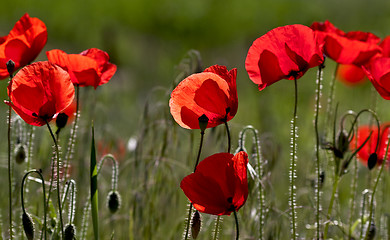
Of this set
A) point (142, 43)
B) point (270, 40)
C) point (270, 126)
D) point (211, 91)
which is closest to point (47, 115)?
point (211, 91)

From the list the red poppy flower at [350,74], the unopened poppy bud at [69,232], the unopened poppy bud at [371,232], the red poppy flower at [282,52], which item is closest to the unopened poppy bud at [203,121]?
the red poppy flower at [282,52]

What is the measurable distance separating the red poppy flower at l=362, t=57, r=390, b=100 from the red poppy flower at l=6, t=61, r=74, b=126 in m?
0.75

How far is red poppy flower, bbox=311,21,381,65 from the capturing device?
179 cm

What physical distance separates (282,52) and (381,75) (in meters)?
0.30

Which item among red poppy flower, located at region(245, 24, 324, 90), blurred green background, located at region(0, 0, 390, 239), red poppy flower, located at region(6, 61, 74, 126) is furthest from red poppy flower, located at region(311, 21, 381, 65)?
blurred green background, located at region(0, 0, 390, 239)

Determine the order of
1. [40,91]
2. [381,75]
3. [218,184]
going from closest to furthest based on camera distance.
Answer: [218,184] → [40,91] → [381,75]

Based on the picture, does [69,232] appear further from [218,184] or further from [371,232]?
[371,232]

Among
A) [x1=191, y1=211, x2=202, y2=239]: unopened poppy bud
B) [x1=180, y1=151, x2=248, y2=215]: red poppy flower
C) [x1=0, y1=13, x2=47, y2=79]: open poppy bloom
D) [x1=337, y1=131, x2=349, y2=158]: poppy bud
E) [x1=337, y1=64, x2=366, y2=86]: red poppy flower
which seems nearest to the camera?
[x1=180, y1=151, x2=248, y2=215]: red poppy flower

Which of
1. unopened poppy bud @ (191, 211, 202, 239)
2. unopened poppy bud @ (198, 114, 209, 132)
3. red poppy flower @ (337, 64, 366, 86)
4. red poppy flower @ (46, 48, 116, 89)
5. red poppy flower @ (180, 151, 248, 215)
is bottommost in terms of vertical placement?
unopened poppy bud @ (191, 211, 202, 239)

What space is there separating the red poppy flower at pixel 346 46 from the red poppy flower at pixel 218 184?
0.59 meters

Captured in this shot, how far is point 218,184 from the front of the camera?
1337 mm

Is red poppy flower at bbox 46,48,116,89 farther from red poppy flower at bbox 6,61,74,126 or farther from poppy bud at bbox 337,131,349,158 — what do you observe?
poppy bud at bbox 337,131,349,158

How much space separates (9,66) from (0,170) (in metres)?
2.21

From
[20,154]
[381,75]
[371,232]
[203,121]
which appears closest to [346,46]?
[381,75]
